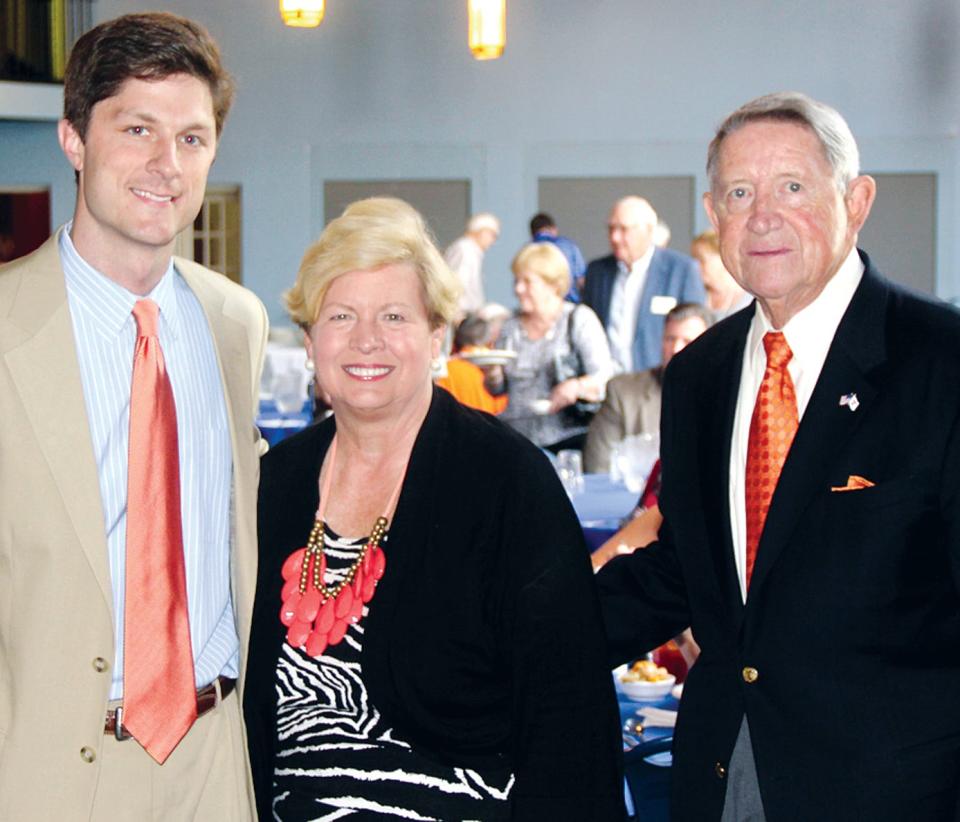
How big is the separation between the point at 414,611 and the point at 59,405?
608 mm

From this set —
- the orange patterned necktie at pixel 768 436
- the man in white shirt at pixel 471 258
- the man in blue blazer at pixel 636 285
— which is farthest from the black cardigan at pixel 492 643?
the man in white shirt at pixel 471 258

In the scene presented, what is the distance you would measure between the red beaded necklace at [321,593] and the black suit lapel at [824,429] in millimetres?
593

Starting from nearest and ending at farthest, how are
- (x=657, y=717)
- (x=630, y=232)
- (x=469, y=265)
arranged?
(x=657, y=717) < (x=630, y=232) < (x=469, y=265)

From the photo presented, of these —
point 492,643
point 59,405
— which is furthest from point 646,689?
point 59,405

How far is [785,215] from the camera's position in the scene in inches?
79.3

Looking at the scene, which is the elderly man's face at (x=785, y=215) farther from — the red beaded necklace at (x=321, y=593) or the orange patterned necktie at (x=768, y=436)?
the red beaded necklace at (x=321, y=593)

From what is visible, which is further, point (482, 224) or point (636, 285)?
point (482, 224)

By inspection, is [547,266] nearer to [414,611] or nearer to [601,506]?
[601,506]

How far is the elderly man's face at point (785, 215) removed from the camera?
2.01 metres

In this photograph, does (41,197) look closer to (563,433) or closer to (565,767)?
(563,433)

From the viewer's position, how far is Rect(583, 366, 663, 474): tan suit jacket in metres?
5.97

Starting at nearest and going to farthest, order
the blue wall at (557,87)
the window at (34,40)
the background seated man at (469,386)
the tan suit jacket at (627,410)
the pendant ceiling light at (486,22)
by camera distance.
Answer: the tan suit jacket at (627,410) → the background seated man at (469,386) → the pendant ceiling light at (486,22) → the window at (34,40) → the blue wall at (557,87)

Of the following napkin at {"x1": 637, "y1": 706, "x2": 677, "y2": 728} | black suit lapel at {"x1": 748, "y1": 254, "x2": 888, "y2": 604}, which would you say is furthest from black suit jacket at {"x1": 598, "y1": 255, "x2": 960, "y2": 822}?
napkin at {"x1": 637, "y1": 706, "x2": 677, "y2": 728}

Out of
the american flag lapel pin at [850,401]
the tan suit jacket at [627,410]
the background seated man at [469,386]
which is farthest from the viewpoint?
the background seated man at [469,386]
